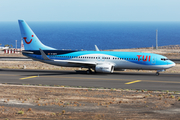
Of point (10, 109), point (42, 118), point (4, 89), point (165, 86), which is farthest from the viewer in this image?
point (165, 86)

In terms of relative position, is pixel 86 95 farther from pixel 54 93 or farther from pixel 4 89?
pixel 4 89

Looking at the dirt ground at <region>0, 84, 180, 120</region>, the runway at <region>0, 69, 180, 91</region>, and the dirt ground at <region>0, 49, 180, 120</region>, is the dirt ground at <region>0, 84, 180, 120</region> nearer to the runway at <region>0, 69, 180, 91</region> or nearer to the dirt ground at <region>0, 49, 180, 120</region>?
the dirt ground at <region>0, 49, 180, 120</region>

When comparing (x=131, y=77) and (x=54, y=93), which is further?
(x=131, y=77)

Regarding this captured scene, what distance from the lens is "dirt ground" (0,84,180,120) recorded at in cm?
2150

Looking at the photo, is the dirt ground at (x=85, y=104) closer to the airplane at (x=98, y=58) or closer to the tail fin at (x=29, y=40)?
the airplane at (x=98, y=58)

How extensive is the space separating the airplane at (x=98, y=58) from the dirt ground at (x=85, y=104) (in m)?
14.2

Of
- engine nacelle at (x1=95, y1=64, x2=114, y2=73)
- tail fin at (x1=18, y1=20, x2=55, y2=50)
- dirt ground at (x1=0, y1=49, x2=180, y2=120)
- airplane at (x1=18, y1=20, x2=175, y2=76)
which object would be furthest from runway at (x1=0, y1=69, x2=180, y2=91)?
tail fin at (x1=18, y1=20, x2=55, y2=50)

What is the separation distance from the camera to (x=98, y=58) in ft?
157

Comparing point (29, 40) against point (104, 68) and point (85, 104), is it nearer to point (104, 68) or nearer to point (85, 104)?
point (104, 68)

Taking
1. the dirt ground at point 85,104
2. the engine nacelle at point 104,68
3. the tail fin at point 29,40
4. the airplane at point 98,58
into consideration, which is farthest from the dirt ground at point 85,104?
the tail fin at point 29,40

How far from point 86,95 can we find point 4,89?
1002 centimetres

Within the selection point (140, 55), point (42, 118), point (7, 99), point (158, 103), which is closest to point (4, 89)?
point (7, 99)

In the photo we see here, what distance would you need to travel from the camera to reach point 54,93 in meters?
30.5

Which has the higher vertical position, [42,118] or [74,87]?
[74,87]
